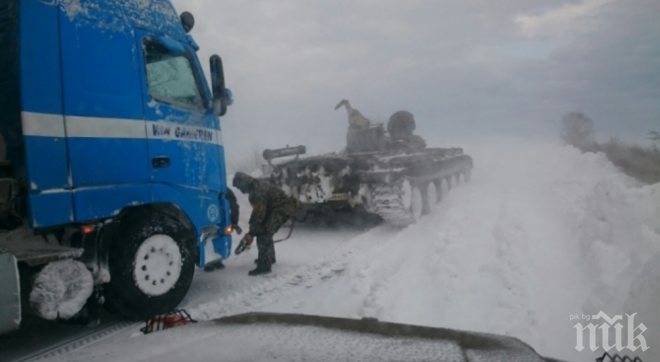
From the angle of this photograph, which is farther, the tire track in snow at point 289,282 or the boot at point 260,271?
the boot at point 260,271

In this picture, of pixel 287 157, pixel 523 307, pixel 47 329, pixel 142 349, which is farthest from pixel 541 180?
pixel 142 349

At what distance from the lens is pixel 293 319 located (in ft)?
7.49

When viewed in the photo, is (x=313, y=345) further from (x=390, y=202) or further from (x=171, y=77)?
(x=390, y=202)

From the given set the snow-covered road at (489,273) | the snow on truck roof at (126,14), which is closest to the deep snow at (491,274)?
the snow-covered road at (489,273)

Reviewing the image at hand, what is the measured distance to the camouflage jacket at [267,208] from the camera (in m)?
6.11

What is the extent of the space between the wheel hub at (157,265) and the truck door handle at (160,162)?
2.11 feet

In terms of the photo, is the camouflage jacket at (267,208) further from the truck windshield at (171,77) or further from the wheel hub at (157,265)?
the wheel hub at (157,265)

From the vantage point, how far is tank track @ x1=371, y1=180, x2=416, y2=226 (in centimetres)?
790

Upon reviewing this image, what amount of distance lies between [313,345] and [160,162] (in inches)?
123

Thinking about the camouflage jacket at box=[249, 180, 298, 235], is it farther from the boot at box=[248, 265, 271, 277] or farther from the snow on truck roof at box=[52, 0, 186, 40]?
the snow on truck roof at box=[52, 0, 186, 40]

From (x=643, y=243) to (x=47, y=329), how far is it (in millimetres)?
5147

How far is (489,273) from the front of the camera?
4758 mm

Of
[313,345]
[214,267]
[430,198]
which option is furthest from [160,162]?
[430,198]

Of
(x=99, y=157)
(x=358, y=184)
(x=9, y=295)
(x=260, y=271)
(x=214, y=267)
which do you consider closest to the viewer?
(x=9, y=295)
